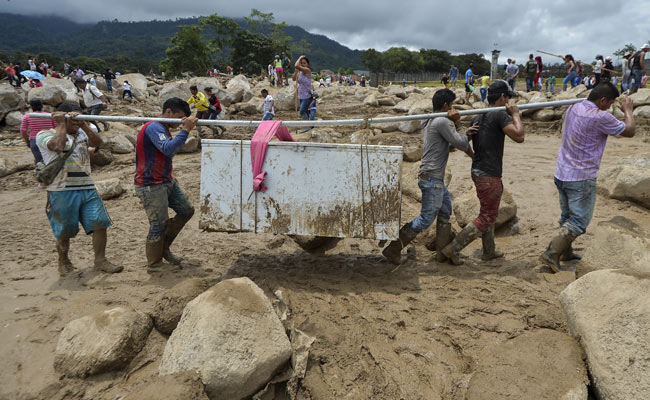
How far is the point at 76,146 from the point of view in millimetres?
3893

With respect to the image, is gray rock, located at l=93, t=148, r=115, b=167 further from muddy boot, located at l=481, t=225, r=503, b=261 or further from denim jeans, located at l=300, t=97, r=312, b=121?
muddy boot, located at l=481, t=225, r=503, b=261

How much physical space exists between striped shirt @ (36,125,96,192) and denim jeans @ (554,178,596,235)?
470cm

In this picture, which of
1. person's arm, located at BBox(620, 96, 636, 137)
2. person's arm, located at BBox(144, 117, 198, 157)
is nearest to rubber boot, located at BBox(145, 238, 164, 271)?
person's arm, located at BBox(144, 117, 198, 157)

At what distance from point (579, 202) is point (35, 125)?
23.1 ft

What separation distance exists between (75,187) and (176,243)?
153 centimetres

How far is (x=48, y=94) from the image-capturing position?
46.3 ft

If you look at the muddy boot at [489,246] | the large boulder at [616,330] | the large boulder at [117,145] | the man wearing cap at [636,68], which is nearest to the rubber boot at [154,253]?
the muddy boot at [489,246]

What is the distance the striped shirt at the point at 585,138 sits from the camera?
11.0 ft

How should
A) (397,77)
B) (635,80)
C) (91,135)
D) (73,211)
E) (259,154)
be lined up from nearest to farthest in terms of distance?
(259,154)
(73,211)
(91,135)
(635,80)
(397,77)

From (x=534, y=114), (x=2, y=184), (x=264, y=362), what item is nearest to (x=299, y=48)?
(x=534, y=114)

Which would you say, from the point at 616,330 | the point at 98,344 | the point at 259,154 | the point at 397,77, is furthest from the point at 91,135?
the point at 397,77

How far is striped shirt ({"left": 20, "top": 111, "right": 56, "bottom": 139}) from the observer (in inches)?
200

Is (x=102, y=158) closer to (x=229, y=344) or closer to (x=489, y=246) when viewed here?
(x=229, y=344)

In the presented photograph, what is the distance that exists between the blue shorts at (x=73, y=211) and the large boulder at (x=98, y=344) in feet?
4.47
